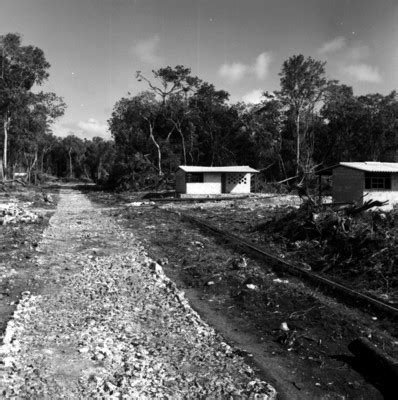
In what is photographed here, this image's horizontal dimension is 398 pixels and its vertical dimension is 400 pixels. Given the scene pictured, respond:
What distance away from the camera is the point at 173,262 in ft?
38.0

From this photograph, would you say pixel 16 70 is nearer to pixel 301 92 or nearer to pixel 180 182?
pixel 180 182

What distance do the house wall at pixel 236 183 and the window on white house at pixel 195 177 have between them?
110 inches

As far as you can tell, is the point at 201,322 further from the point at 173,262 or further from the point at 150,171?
the point at 150,171

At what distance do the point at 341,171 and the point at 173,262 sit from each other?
1451cm

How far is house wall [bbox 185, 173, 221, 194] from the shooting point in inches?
1463

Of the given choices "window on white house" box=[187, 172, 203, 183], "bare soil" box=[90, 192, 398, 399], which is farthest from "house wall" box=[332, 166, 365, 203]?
"window on white house" box=[187, 172, 203, 183]

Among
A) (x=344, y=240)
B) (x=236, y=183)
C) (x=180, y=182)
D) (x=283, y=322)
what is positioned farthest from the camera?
(x=180, y=182)

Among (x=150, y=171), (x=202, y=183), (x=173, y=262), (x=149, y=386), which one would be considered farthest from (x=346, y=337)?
(x=150, y=171)

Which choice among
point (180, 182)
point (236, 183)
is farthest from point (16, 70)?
point (236, 183)

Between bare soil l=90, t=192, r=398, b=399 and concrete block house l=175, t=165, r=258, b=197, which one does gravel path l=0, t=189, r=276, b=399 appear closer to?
bare soil l=90, t=192, r=398, b=399

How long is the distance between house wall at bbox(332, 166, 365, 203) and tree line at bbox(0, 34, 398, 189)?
61.0ft

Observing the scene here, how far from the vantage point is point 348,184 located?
73.0 ft

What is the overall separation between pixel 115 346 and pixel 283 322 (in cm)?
287

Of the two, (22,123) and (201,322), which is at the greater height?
(22,123)
